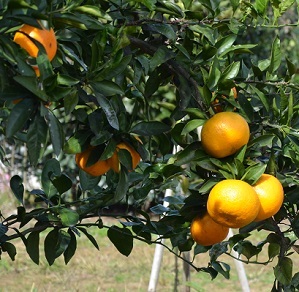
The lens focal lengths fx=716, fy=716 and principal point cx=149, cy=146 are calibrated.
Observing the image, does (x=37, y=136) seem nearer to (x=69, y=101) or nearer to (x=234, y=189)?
(x=69, y=101)

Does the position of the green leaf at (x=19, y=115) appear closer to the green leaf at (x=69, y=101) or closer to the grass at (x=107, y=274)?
the green leaf at (x=69, y=101)

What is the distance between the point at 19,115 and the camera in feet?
3.40

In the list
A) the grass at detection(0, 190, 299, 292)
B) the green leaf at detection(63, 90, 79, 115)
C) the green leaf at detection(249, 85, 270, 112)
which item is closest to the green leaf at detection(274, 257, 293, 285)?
the green leaf at detection(249, 85, 270, 112)

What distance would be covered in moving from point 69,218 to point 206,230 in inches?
11.7

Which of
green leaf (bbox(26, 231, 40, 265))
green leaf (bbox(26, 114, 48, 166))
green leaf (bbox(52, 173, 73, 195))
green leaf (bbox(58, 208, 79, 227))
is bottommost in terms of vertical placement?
green leaf (bbox(26, 231, 40, 265))

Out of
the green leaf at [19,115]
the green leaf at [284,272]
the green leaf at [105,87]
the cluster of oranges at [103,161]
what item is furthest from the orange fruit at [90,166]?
the green leaf at [284,272]

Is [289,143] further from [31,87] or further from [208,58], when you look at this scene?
[31,87]

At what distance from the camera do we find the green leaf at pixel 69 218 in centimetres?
154

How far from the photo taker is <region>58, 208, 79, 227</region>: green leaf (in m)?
1.54

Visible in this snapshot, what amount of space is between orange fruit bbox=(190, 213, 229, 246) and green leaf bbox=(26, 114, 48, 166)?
0.54m

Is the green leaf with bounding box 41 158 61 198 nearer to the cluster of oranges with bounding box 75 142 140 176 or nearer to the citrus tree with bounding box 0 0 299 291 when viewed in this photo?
the citrus tree with bounding box 0 0 299 291

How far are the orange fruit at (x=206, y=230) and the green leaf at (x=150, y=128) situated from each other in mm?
225

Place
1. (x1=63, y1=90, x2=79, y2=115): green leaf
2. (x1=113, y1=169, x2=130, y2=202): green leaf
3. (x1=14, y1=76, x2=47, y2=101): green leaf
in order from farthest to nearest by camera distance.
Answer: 1. (x1=113, y1=169, x2=130, y2=202): green leaf
2. (x1=63, y1=90, x2=79, y2=115): green leaf
3. (x1=14, y1=76, x2=47, y2=101): green leaf

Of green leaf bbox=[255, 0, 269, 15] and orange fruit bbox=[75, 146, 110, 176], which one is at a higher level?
green leaf bbox=[255, 0, 269, 15]
